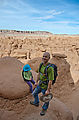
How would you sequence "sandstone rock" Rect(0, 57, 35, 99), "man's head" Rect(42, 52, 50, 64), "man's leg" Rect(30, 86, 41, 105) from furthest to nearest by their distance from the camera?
"sandstone rock" Rect(0, 57, 35, 99) < "man's leg" Rect(30, 86, 41, 105) < "man's head" Rect(42, 52, 50, 64)

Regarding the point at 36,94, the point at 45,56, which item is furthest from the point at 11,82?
the point at 45,56

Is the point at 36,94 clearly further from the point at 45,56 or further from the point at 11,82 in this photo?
the point at 45,56

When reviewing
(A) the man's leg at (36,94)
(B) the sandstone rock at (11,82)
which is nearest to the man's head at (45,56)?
(A) the man's leg at (36,94)

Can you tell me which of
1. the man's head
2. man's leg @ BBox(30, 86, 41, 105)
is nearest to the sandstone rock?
man's leg @ BBox(30, 86, 41, 105)

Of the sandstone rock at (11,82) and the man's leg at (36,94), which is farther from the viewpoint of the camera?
the sandstone rock at (11,82)

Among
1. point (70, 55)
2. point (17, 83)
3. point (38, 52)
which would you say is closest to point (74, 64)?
point (70, 55)

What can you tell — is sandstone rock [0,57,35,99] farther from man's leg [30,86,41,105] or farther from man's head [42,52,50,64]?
man's head [42,52,50,64]

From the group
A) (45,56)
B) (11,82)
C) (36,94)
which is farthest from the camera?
(11,82)

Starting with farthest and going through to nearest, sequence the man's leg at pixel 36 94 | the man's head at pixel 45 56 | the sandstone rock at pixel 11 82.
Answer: the sandstone rock at pixel 11 82
the man's leg at pixel 36 94
the man's head at pixel 45 56

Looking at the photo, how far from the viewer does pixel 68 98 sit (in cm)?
533

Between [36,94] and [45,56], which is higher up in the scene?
[45,56]

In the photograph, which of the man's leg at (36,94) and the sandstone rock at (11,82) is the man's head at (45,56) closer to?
the man's leg at (36,94)

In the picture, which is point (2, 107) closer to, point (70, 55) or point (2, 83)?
point (2, 83)

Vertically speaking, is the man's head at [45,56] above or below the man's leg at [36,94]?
above
